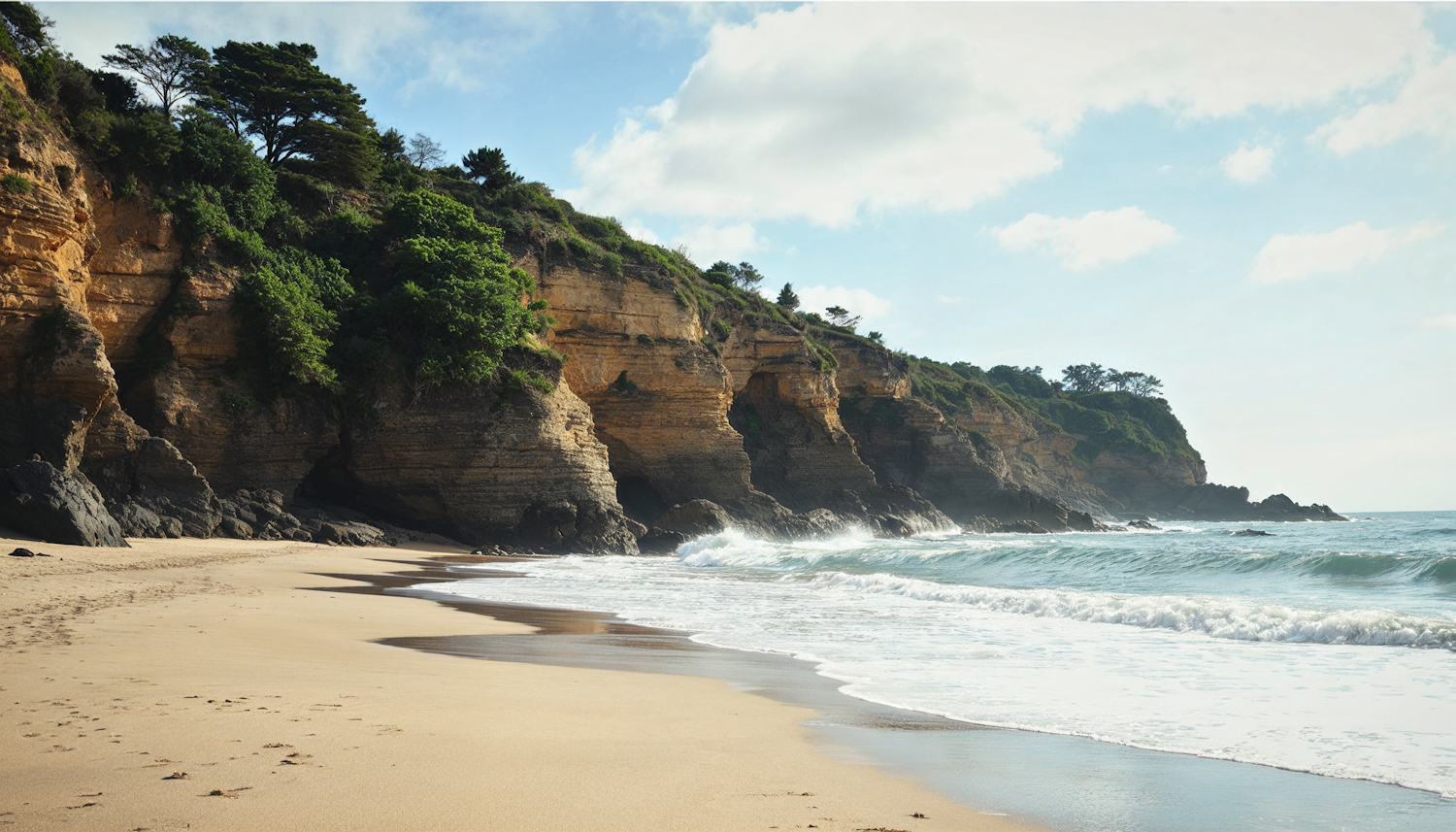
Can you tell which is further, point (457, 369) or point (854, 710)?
point (457, 369)

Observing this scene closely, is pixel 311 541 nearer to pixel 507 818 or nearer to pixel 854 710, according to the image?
pixel 854 710

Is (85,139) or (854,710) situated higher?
(85,139)

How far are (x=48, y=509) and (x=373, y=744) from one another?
13.8m

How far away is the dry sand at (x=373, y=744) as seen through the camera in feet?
9.59

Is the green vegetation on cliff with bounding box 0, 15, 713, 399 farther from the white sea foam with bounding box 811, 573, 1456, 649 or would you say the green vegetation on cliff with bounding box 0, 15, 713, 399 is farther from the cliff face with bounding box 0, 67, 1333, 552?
the white sea foam with bounding box 811, 573, 1456, 649

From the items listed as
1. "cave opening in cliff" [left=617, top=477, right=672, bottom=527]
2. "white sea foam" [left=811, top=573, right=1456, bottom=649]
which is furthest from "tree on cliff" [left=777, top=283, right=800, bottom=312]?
"white sea foam" [left=811, top=573, right=1456, bottom=649]

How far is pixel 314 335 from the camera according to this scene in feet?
75.4

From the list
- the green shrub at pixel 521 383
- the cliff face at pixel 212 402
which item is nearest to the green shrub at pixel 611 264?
the green shrub at pixel 521 383

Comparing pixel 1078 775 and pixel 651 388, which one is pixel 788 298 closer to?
pixel 651 388

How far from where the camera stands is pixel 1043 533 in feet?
145

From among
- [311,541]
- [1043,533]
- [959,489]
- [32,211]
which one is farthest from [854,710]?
[959,489]

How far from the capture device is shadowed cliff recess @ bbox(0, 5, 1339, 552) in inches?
703

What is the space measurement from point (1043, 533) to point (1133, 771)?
42.9 meters

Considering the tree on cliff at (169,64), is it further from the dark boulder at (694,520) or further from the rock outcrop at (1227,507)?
the rock outcrop at (1227,507)
